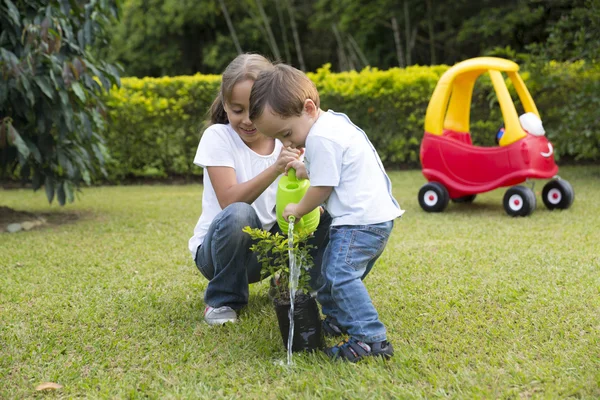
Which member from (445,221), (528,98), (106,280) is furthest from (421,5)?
(106,280)

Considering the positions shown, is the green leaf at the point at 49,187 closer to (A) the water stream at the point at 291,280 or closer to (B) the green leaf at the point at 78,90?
(B) the green leaf at the point at 78,90

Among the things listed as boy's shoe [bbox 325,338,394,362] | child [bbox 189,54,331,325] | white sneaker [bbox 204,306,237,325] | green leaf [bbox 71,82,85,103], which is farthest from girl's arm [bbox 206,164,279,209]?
green leaf [bbox 71,82,85,103]

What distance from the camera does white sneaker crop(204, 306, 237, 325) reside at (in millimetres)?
2680

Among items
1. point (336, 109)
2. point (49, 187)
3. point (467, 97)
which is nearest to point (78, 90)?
point (49, 187)

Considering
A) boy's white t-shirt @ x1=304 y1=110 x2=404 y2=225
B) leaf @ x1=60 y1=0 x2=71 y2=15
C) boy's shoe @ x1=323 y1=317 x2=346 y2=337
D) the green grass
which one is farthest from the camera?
leaf @ x1=60 y1=0 x2=71 y2=15

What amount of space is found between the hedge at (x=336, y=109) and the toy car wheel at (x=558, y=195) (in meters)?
3.06

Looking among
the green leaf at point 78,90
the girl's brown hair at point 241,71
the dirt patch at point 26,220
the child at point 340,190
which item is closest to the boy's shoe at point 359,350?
the child at point 340,190

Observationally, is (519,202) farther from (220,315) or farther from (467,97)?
(220,315)

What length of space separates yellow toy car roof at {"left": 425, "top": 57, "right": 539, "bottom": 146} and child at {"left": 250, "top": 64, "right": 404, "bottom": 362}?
10.9 feet

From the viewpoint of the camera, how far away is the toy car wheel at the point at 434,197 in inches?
218

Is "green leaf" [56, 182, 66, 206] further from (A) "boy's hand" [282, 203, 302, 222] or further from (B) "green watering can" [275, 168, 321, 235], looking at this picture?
(A) "boy's hand" [282, 203, 302, 222]

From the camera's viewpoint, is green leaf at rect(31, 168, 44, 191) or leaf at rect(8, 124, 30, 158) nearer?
leaf at rect(8, 124, 30, 158)

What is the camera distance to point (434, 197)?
557 cm

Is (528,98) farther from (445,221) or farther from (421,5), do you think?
(421,5)
